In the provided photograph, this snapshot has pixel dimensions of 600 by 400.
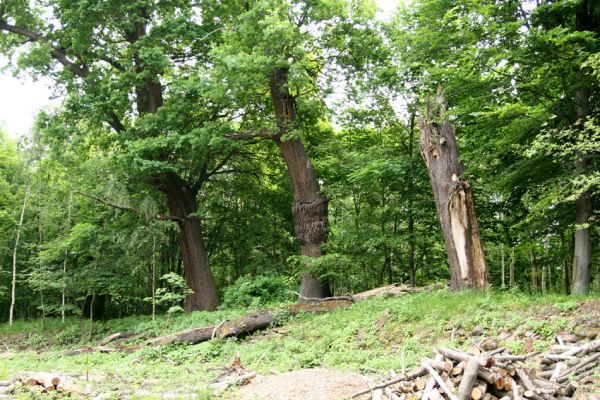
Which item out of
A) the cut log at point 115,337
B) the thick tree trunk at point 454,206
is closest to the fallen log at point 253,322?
the thick tree trunk at point 454,206

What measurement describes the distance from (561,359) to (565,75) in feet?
19.4

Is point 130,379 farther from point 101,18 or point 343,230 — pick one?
point 101,18

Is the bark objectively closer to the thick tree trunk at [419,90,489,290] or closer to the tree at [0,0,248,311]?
the thick tree trunk at [419,90,489,290]

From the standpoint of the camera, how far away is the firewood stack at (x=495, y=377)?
4.83m

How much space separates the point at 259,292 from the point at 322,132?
240 inches

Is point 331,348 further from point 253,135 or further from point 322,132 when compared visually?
point 322,132

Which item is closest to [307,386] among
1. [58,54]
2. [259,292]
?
[259,292]

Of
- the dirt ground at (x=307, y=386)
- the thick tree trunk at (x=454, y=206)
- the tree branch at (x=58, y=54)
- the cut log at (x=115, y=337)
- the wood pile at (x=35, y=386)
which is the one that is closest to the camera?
the dirt ground at (x=307, y=386)

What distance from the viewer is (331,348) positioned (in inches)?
340

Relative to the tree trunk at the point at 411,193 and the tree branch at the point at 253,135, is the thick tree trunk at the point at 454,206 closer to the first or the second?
the tree trunk at the point at 411,193

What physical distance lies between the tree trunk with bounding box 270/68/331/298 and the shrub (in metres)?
1.09

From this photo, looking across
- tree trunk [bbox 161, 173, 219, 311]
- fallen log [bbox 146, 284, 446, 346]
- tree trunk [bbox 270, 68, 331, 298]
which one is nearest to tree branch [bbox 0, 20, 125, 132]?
tree trunk [bbox 161, 173, 219, 311]

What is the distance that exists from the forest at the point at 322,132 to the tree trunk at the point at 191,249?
0.19 ft

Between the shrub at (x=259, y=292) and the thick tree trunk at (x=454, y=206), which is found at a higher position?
the thick tree trunk at (x=454, y=206)
